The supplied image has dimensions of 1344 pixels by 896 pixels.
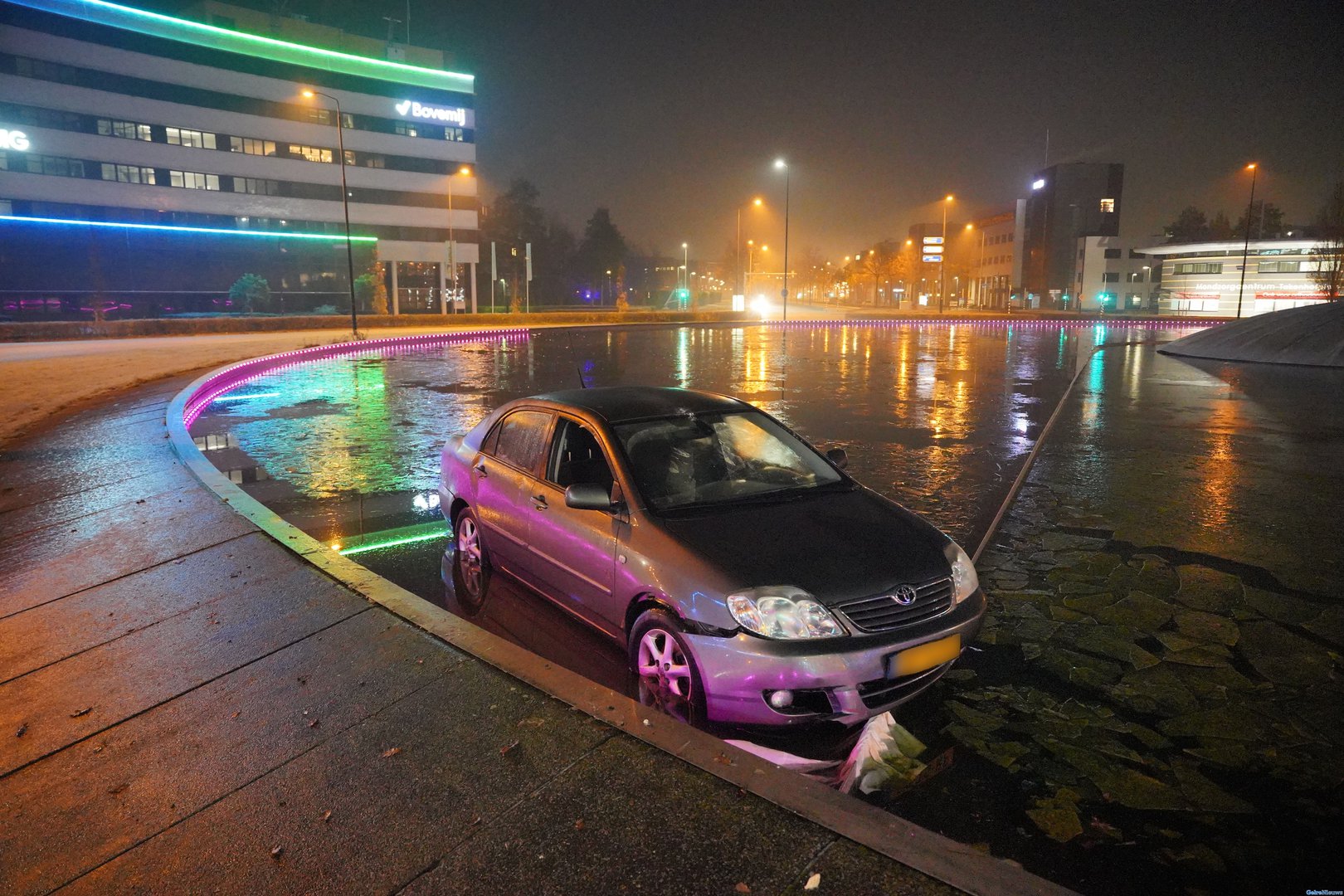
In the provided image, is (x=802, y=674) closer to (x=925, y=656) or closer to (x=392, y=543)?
(x=925, y=656)

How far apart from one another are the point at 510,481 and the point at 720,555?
2023 millimetres

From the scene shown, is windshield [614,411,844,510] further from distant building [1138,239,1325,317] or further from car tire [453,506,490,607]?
distant building [1138,239,1325,317]

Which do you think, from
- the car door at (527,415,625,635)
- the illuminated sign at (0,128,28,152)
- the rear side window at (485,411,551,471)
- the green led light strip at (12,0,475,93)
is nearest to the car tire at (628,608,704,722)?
the car door at (527,415,625,635)

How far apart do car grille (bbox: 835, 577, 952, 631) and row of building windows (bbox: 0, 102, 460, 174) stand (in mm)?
65381

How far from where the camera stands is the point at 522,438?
18.6 feet

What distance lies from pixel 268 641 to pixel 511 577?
1.51 m

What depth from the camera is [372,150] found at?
65812 millimetres

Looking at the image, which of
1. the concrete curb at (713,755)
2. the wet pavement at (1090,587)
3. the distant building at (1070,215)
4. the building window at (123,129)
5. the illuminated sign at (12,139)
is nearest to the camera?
the concrete curb at (713,755)

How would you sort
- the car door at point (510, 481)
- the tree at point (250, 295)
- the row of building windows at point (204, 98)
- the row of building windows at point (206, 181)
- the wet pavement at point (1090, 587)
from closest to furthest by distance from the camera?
the wet pavement at point (1090, 587), the car door at point (510, 481), the row of building windows at point (204, 98), the row of building windows at point (206, 181), the tree at point (250, 295)

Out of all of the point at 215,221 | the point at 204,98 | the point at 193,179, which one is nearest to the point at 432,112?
the point at 204,98

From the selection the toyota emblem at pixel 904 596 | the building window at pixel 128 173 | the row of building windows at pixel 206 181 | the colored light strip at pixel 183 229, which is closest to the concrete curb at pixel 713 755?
the toyota emblem at pixel 904 596

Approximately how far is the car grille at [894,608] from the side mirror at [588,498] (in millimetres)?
1394

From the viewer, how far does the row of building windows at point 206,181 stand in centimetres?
5153

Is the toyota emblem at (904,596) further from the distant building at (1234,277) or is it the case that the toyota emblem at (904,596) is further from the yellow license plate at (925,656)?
the distant building at (1234,277)
